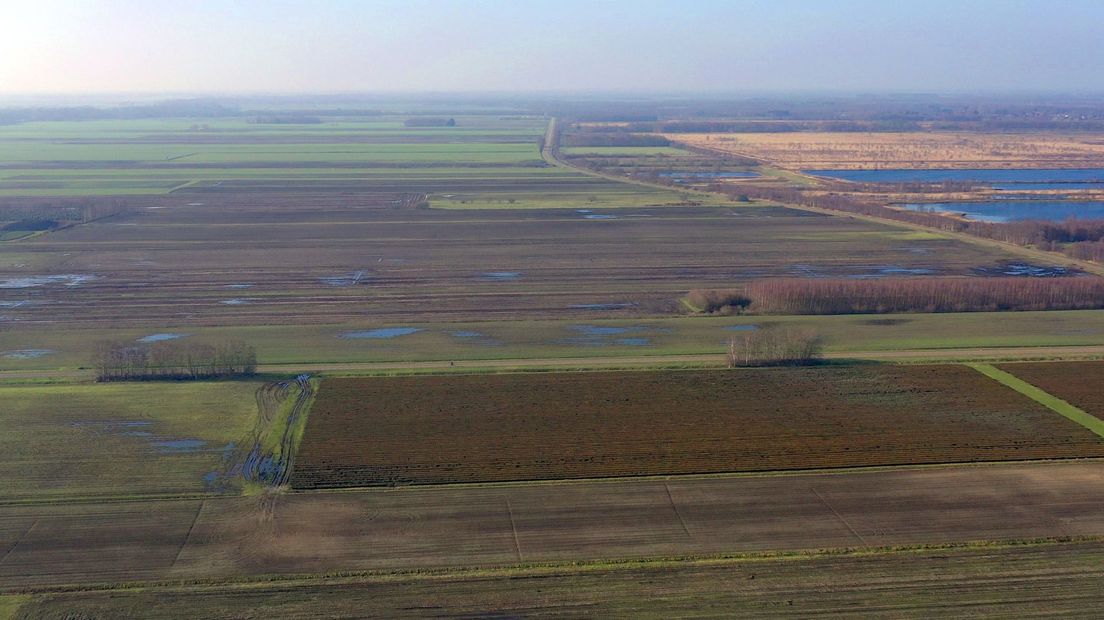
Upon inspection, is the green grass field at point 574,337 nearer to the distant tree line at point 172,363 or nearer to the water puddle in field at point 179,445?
the distant tree line at point 172,363

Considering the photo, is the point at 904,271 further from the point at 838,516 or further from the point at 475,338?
the point at 838,516

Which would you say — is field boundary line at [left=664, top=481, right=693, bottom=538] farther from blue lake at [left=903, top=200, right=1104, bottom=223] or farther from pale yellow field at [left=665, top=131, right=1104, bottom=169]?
pale yellow field at [left=665, top=131, right=1104, bottom=169]

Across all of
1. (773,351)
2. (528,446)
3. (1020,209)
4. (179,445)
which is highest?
(1020,209)

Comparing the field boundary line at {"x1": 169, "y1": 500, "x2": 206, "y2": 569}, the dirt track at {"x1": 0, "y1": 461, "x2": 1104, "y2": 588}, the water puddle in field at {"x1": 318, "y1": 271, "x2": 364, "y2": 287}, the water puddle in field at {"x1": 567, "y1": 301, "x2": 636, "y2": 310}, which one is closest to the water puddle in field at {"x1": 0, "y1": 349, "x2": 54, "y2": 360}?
the dirt track at {"x1": 0, "y1": 461, "x2": 1104, "y2": 588}

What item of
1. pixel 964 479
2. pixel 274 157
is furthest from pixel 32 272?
pixel 274 157

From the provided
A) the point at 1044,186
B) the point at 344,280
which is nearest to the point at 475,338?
the point at 344,280

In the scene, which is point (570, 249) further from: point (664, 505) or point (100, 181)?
point (100, 181)

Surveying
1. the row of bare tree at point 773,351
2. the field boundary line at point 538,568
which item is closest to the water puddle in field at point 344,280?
the row of bare tree at point 773,351
